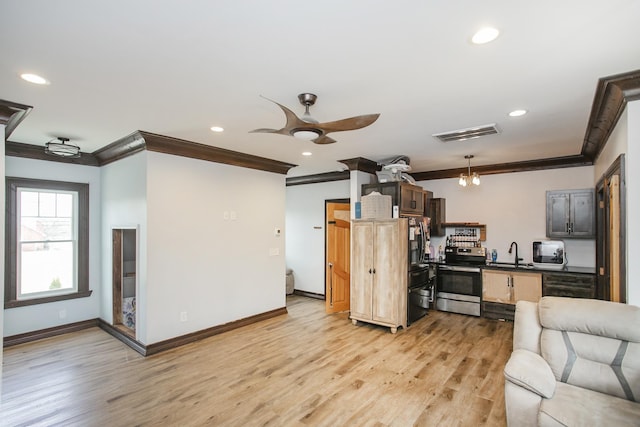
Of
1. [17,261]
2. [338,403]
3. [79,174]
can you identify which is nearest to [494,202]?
[338,403]

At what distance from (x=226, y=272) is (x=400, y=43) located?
3811 millimetres

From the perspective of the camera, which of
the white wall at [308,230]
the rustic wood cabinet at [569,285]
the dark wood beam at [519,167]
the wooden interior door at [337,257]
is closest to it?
the rustic wood cabinet at [569,285]

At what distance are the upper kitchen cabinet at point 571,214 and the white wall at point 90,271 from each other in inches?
273

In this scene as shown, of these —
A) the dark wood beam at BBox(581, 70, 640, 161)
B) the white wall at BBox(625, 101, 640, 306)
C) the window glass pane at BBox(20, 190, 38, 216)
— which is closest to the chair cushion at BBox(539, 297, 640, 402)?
the white wall at BBox(625, 101, 640, 306)

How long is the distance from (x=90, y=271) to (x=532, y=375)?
18.5 feet

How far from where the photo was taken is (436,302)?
5781 mm

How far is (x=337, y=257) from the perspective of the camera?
5.88 m

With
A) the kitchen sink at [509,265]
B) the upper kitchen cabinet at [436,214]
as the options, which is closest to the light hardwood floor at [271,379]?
the kitchen sink at [509,265]

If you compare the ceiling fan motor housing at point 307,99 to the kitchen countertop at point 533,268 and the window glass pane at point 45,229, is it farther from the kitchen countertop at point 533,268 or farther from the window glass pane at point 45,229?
the window glass pane at point 45,229

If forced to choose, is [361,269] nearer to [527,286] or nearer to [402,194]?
[402,194]

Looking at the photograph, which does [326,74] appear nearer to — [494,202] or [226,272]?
[226,272]

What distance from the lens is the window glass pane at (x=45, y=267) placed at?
14.5 ft

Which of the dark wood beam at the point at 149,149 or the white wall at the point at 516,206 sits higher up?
the dark wood beam at the point at 149,149

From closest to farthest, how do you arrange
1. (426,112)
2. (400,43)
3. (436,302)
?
(400,43), (426,112), (436,302)
